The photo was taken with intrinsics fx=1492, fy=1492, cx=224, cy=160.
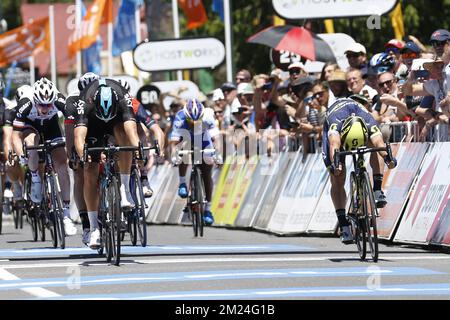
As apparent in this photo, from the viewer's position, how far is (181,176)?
73.8ft

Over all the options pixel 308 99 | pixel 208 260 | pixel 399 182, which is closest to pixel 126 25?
pixel 308 99

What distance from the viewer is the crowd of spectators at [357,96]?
55.2ft

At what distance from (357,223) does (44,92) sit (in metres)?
4.51

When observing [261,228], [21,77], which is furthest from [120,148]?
[21,77]

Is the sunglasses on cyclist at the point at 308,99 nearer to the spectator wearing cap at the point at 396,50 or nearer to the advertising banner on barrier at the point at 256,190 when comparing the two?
the spectator wearing cap at the point at 396,50

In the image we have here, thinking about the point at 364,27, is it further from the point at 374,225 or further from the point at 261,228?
the point at 374,225

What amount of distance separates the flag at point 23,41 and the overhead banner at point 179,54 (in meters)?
21.9

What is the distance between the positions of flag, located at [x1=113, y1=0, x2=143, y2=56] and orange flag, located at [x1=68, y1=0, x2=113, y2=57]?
0.49 meters

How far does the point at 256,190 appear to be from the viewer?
22.5 metres

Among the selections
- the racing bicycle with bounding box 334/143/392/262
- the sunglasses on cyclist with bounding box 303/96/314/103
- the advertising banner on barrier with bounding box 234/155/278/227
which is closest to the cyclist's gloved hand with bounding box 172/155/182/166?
the advertising banner on barrier with bounding box 234/155/278/227

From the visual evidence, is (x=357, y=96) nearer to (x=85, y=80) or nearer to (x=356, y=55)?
(x=85, y=80)

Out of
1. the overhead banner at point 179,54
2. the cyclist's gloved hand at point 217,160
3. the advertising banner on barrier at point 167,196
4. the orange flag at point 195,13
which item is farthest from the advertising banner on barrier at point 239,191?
the orange flag at point 195,13

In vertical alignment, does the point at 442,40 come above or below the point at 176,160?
above
